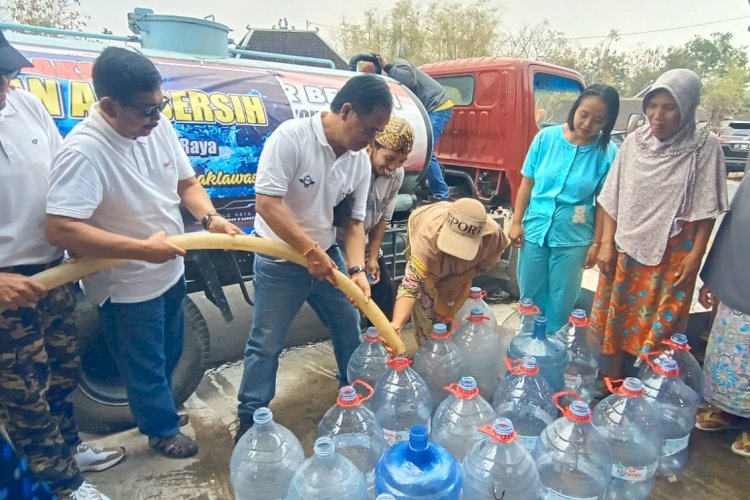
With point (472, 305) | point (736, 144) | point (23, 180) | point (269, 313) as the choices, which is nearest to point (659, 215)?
→ point (472, 305)

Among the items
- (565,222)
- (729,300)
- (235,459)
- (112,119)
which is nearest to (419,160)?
(565,222)

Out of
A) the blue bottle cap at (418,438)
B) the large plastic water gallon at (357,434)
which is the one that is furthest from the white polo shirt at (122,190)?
the blue bottle cap at (418,438)

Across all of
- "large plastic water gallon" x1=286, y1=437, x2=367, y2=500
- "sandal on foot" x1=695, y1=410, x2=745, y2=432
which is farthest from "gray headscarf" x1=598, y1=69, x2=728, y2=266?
"large plastic water gallon" x1=286, y1=437, x2=367, y2=500

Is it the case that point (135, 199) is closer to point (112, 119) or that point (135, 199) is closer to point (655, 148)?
point (112, 119)

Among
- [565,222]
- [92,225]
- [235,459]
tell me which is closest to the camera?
[235,459]

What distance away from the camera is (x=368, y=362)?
258cm

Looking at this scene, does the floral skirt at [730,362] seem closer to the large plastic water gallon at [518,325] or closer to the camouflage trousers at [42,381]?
the large plastic water gallon at [518,325]

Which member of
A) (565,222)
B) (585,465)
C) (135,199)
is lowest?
(585,465)

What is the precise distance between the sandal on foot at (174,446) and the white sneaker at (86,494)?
1.28ft

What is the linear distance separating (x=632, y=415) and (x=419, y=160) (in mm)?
2507

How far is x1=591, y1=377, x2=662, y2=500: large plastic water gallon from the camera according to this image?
1.95m

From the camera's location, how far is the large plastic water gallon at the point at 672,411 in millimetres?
2281

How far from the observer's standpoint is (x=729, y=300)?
7.93 ft

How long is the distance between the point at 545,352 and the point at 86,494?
2.13 metres
